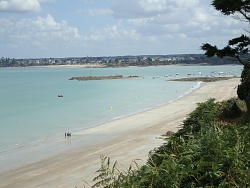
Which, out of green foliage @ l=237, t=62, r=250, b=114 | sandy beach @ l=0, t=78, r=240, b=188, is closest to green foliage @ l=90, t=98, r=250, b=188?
sandy beach @ l=0, t=78, r=240, b=188

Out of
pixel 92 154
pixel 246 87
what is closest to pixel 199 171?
pixel 246 87

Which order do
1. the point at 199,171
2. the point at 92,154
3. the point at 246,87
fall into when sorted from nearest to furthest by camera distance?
the point at 199,171, the point at 246,87, the point at 92,154

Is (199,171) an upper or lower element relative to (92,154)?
upper

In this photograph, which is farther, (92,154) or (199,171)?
(92,154)

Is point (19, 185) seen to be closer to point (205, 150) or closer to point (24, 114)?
point (205, 150)

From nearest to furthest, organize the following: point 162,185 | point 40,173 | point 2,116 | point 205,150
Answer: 1. point 162,185
2. point 205,150
3. point 40,173
4. point 2,116

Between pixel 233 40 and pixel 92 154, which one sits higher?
pixel 233 40

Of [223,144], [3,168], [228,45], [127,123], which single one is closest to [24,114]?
[127,123]

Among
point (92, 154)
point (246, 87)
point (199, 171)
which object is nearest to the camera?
point (199, 171)

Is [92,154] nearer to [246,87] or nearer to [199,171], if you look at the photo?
[246,87]
